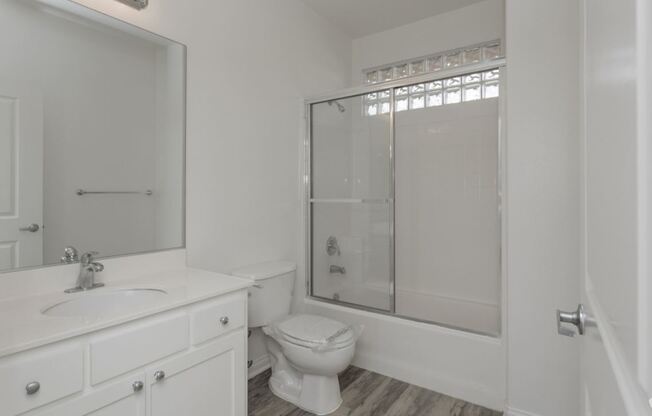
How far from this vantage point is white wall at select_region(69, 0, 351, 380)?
200 centimetres

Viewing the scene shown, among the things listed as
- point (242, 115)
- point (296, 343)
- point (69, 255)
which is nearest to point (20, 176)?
point (69, 255)

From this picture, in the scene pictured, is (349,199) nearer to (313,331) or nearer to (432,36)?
(313,331)

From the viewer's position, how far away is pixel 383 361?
2.37m

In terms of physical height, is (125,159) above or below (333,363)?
above

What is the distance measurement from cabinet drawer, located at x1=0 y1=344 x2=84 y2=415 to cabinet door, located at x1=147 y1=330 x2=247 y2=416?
0.25 m

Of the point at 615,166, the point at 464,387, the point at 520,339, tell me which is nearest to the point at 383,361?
the point at 464,387

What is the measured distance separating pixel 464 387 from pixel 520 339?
19.4 inches

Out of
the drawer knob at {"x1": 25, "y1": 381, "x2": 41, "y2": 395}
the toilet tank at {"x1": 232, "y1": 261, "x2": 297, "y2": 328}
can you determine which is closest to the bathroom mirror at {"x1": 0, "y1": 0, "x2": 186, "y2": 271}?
the toilet tank at {"x1": 232, "y1": 261, "x2": 297, "y2": 328}

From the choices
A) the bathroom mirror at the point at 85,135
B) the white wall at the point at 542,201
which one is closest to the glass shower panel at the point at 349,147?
the white wall at the point at 542,201

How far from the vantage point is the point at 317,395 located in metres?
1.96

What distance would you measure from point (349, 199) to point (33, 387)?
2088 mm

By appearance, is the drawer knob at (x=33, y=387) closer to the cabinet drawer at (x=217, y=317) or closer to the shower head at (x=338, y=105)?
the cabinet drawer at (x=217, y=317)

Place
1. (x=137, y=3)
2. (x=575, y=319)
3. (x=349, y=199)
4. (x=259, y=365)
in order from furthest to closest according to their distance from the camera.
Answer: (x=349, y=199) → (x=259, y=365) → (x=137, y=3) → (x=575, y=319)

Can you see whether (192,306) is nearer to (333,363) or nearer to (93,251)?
(93,251)
